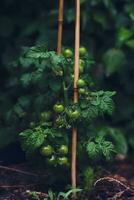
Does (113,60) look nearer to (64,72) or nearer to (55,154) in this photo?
(64,72)

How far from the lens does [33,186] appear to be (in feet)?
10.9

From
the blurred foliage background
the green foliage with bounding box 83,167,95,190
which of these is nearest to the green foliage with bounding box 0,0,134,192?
the blurred foliage background

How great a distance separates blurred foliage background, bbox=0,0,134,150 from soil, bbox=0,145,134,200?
0.49 meters

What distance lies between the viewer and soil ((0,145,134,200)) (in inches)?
126

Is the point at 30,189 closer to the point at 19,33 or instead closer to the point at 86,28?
the point at 86,28

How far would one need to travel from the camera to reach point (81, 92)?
3.15 metres

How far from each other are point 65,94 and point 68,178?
1.47 feet

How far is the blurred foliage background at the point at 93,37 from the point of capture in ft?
13.9

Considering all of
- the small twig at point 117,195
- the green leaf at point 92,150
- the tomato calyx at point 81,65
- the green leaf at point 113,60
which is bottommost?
the small twig at point 117,195

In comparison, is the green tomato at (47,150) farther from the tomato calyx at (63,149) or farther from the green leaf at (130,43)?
the green leaf at (130,43)

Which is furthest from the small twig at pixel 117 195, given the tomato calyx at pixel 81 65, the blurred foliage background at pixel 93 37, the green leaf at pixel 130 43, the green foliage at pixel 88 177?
the green leaf at pixel 130 43

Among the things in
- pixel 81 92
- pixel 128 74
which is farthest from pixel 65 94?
pixel 128 74

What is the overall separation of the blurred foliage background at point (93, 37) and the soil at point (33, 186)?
0.49m

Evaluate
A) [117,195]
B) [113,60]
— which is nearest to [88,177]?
[117,195]
